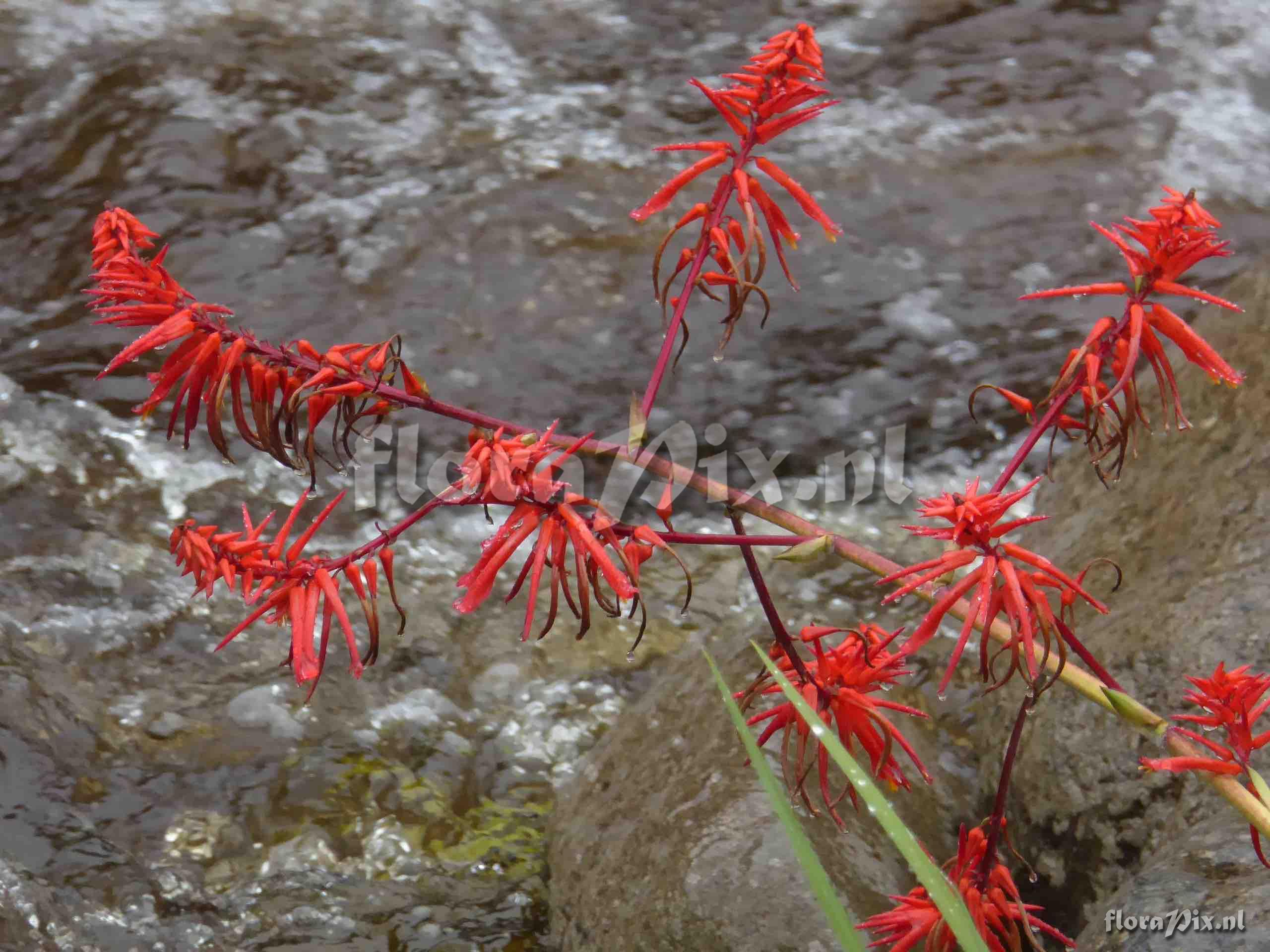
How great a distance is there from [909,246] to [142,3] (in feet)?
10.7

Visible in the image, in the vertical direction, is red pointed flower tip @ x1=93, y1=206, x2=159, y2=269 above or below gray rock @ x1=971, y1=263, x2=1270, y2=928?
above

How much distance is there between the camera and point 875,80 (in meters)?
4.70

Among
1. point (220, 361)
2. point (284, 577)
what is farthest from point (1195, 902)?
point (220, 361)

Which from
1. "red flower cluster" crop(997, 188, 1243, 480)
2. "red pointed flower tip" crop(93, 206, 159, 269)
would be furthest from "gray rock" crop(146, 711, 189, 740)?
"red flower cluster" crop(997, 188, 1243, 480)

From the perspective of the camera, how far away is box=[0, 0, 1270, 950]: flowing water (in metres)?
2.11

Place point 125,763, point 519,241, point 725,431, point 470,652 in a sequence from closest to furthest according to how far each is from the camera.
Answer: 1. point 125,763
2. point 470,652
3. point 725,431
4. point 519,241

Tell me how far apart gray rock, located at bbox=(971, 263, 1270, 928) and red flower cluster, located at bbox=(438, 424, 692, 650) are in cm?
85

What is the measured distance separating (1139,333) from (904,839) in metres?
0.52

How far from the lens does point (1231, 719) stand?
1005mm

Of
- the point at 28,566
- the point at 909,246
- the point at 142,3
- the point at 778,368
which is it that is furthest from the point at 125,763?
the point at 142,3

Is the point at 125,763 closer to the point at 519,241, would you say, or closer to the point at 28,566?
the point at 28,566

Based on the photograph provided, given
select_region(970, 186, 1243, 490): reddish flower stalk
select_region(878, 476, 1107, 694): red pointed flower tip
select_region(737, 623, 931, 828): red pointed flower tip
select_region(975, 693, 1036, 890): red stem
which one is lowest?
select_region(975, 693, 1036, 890): red stem

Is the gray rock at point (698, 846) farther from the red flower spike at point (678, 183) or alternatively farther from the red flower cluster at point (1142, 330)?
the red flower spike at point (678, 183)

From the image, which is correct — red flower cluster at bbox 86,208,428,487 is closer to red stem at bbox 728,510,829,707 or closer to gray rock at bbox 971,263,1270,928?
red stem at bbox 728,510,829,707
